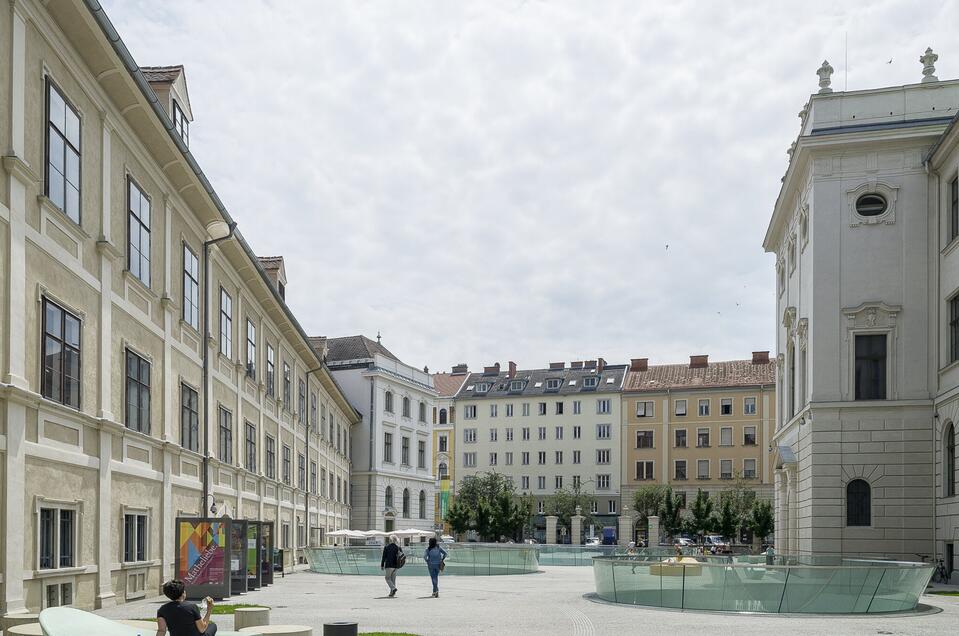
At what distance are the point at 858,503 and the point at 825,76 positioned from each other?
15665 mm

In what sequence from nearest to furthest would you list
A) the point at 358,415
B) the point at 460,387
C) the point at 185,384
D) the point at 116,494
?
1. the point at 116,494
2. the point at 185,384
3. the point at 358,415
4. the point at 460,387

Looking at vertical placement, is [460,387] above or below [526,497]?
above

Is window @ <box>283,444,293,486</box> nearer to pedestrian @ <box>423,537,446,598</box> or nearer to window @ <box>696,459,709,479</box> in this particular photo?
pedestrian @ <box>423,537,446,598</box>

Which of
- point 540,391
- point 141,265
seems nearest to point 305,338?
point 141,265

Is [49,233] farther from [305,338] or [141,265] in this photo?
[305,338]

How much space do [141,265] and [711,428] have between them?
82.5m

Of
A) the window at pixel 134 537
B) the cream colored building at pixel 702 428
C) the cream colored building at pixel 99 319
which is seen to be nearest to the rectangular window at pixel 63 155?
the cream colored building at pixel 99 319

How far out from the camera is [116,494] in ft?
69.5

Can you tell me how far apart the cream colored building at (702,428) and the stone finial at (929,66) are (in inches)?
2404

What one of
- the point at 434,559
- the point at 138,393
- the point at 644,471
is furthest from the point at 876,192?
the point at 644,471

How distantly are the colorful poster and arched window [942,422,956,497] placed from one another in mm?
22530

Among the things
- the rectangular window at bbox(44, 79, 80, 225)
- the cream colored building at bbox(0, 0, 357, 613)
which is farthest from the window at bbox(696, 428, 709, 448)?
the rectangular window at bbox(44, 79, 80, 225)

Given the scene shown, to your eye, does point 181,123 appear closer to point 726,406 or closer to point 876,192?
point 876,192

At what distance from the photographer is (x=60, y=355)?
18.1 meters
